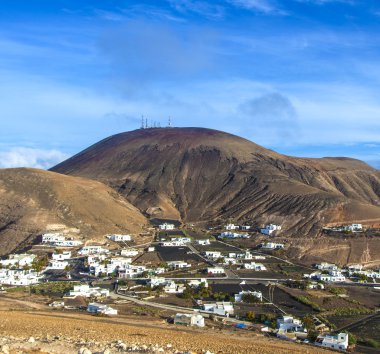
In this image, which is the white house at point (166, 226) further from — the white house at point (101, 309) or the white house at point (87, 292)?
the white house at point (101, 309)

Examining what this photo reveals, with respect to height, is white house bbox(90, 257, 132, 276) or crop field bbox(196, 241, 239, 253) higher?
crop field bbox(196, 241, 239, 253)

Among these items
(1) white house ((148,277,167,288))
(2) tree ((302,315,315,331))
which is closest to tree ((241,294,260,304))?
(2) tree ((302,315,315,331))

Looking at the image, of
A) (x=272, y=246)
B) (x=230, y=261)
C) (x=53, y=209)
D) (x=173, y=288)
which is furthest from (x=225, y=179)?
(x=173, y=288)

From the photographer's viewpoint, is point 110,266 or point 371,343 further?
point 110,266

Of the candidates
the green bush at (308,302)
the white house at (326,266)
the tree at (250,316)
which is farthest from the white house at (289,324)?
the white house at (326,266)

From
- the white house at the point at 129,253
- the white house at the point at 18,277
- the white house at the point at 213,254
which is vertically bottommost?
the white house at the point at 18,277

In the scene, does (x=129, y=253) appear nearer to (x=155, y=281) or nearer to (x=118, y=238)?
(x=118, y=238)

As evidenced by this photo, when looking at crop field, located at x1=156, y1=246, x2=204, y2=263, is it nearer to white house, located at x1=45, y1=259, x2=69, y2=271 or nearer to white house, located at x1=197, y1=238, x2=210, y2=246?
white house, located at x1=197, y1=238, x2=210, y2=246
